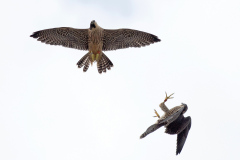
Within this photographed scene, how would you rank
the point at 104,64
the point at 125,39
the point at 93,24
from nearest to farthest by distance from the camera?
the point at 93,24
the point at 125,39
the point at 104,64

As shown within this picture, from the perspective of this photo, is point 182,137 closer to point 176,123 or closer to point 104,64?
point 176,123

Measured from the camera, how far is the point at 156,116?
62.8 ft

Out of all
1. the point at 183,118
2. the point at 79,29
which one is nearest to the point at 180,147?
the point at 183,118

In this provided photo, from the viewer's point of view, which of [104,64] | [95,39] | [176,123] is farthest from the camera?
[104,64]

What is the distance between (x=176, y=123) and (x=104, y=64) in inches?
139

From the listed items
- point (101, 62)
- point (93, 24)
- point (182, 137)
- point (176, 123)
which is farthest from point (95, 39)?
point (182, 137)

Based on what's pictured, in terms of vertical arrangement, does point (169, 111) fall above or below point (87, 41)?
below

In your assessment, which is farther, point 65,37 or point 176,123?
point 65,37

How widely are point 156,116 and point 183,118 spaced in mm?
841

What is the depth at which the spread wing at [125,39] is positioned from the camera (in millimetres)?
20531

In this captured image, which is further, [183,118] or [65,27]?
[65,27]

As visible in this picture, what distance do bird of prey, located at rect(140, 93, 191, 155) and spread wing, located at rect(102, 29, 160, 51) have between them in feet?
7.12

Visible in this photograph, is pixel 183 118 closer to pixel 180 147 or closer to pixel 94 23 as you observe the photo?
pixel 180 147

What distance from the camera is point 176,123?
1894 cm
